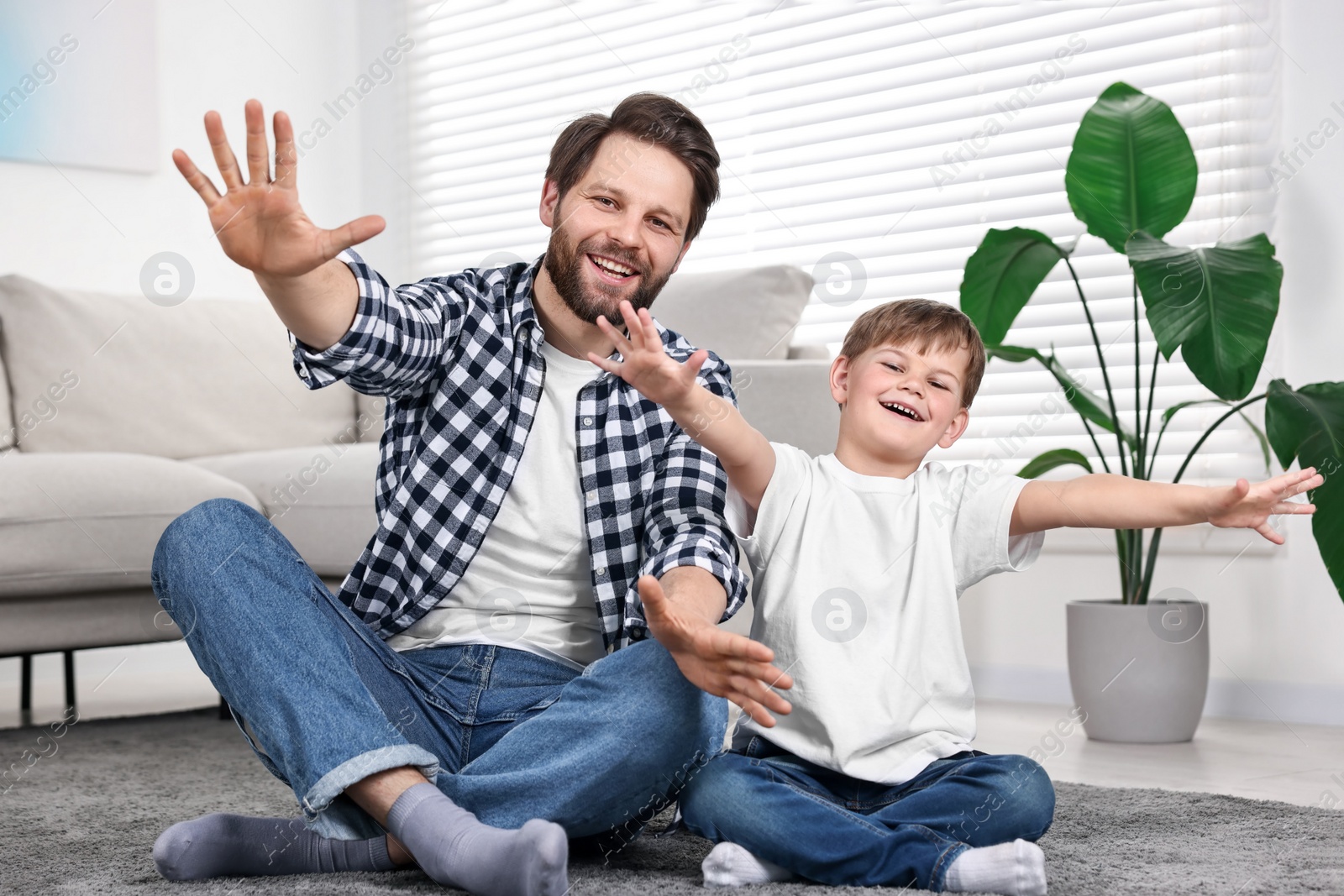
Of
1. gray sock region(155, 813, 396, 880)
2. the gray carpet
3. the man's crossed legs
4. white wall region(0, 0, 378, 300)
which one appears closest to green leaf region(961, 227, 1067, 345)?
the gray carpet

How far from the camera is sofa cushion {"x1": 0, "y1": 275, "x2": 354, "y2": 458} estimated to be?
Result: 94.2 inches

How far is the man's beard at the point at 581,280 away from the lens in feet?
4.01

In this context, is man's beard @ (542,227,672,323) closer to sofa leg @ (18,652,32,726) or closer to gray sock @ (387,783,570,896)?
gray sock @ (387,783,570,896)

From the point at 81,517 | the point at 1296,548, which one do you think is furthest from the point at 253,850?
the point at 1296,548

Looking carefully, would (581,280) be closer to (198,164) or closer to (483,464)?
(483,464)

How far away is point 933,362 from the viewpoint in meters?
1.16

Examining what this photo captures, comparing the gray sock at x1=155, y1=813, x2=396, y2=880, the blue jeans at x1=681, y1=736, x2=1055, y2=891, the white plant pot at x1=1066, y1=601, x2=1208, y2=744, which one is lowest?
the white plant pot at x1=1066, y1=601, x2=1208, y2=744

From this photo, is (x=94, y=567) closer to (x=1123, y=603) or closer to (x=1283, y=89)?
(x=1123, y=603)

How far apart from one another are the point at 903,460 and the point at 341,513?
1.18m

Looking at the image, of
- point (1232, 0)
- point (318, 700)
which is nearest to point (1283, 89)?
point (1232, 0)

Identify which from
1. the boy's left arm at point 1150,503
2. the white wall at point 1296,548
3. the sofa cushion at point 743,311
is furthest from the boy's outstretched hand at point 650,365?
the white wall at point 1296,548

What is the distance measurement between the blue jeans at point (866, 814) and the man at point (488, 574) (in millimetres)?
52

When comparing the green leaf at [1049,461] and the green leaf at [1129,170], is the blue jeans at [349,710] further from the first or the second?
the green leaf at [1129,170]

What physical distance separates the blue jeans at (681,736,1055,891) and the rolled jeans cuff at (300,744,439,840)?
0.24 meters
